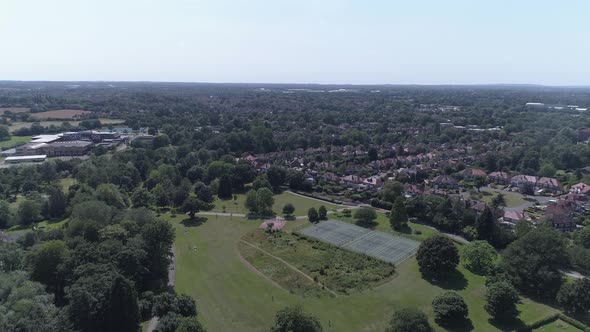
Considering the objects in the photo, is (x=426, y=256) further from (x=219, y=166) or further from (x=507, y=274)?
(x=219, y=166)

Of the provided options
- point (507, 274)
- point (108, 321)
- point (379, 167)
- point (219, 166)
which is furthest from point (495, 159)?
point (108, 321)

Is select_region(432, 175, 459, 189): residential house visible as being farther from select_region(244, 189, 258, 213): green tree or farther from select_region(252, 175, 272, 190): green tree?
select_region(244, 189, 258, 213): green tree

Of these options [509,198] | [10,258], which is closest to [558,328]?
[509,198]

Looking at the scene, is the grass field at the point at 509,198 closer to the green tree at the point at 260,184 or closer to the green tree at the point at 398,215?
the green tree at the point at 398,215

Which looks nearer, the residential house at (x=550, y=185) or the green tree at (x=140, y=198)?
the green tree at (x=140, y=198)

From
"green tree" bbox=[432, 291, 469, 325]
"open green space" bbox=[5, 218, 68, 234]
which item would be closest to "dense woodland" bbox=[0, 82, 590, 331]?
"green tree" bbox=[432, 291, 469, 325]

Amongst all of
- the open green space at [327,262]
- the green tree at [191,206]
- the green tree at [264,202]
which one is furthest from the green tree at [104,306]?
the green tree at [264,202]

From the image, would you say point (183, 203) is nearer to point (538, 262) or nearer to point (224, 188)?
point (224, 188)
